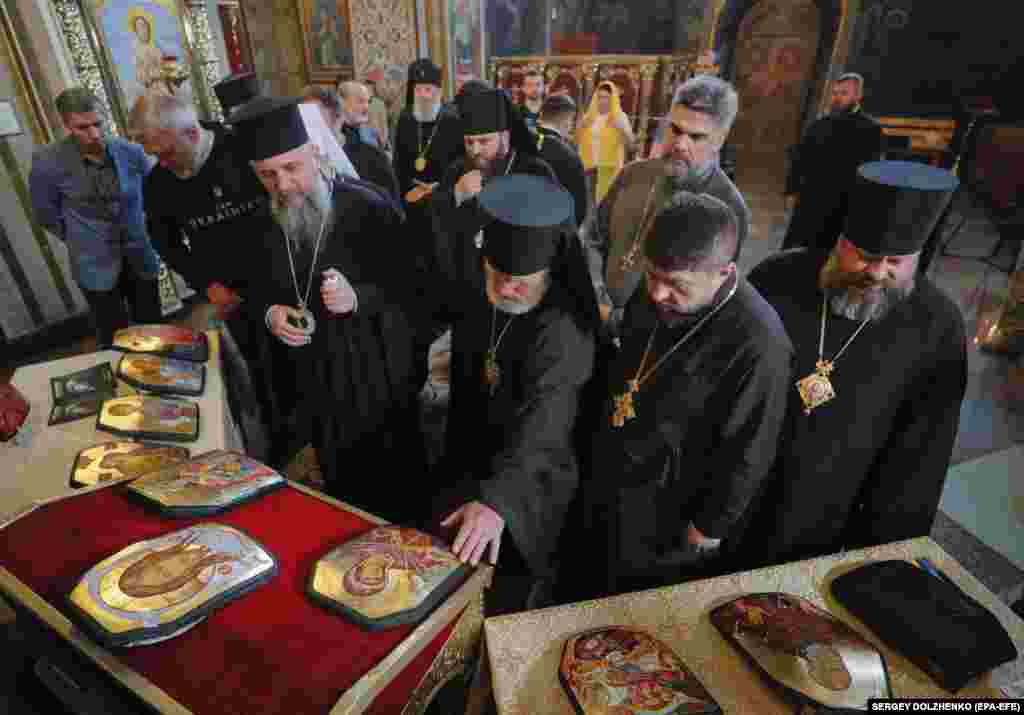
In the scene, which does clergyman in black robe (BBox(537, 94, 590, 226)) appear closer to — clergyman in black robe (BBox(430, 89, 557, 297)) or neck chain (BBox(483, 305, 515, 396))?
clergyman in black robe (BBox(430, 89, 557, 297))

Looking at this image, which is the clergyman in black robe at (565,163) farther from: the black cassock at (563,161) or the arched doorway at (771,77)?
the arched doorway at (771,77)

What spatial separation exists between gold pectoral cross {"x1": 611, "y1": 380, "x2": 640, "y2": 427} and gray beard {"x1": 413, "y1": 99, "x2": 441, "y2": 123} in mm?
4508

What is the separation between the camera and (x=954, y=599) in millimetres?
1337

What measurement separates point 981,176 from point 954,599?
39.1ft

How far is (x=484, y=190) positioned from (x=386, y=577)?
52.4 inches

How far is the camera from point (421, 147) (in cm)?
545

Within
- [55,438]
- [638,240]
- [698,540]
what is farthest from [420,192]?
[698,540]

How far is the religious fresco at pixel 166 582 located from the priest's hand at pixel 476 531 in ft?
1.59

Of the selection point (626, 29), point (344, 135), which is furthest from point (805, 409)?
point (626, 29)

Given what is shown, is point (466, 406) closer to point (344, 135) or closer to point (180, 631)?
point (180, 631)

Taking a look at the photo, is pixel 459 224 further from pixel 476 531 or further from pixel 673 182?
pixel 476 531

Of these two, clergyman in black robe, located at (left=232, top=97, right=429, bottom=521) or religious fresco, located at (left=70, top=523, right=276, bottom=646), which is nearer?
religious fresco, located at (left=70, top=523, right=276, bottom=646)

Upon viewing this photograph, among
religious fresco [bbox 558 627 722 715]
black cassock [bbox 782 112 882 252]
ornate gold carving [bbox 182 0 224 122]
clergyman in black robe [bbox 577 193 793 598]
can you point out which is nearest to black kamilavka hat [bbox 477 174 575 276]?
clergyman in black robe [bbox 577 193 793 598]

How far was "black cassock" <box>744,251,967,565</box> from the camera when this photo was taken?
1796 millimetres
